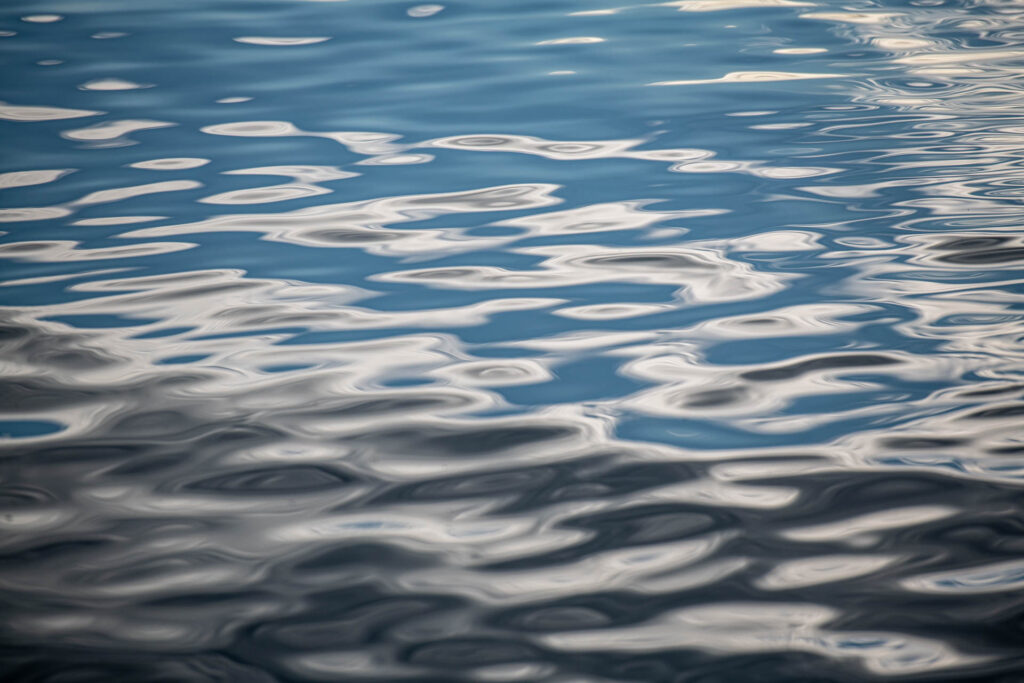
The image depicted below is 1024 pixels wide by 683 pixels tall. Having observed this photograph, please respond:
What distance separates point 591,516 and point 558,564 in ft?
0.32

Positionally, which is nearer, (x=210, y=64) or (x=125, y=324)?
(x=125, y=324)

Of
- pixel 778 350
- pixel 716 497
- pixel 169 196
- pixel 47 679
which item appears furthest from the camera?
pixel 169 196

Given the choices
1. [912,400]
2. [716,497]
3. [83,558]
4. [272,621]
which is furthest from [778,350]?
[83,558]

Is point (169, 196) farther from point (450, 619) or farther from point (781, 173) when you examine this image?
point (450, 619)

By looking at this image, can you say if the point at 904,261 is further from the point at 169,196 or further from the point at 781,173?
the point at 169,196

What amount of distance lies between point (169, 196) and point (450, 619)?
155 centimetres

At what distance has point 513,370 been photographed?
4.86 ft

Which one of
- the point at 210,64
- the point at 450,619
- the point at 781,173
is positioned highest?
the point at 210,64

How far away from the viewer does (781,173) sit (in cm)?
221

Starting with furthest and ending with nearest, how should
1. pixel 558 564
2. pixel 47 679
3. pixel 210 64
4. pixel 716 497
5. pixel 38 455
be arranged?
pixel 210 64 → pixel 38 455 → pixel 716 497 → pixel 558 564 → pixel 47 679

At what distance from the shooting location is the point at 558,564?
1.04 meters

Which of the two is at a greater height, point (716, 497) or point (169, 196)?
point (169, 196)

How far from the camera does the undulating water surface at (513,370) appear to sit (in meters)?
0.97

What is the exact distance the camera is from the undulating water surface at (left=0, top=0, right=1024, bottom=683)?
97cm
